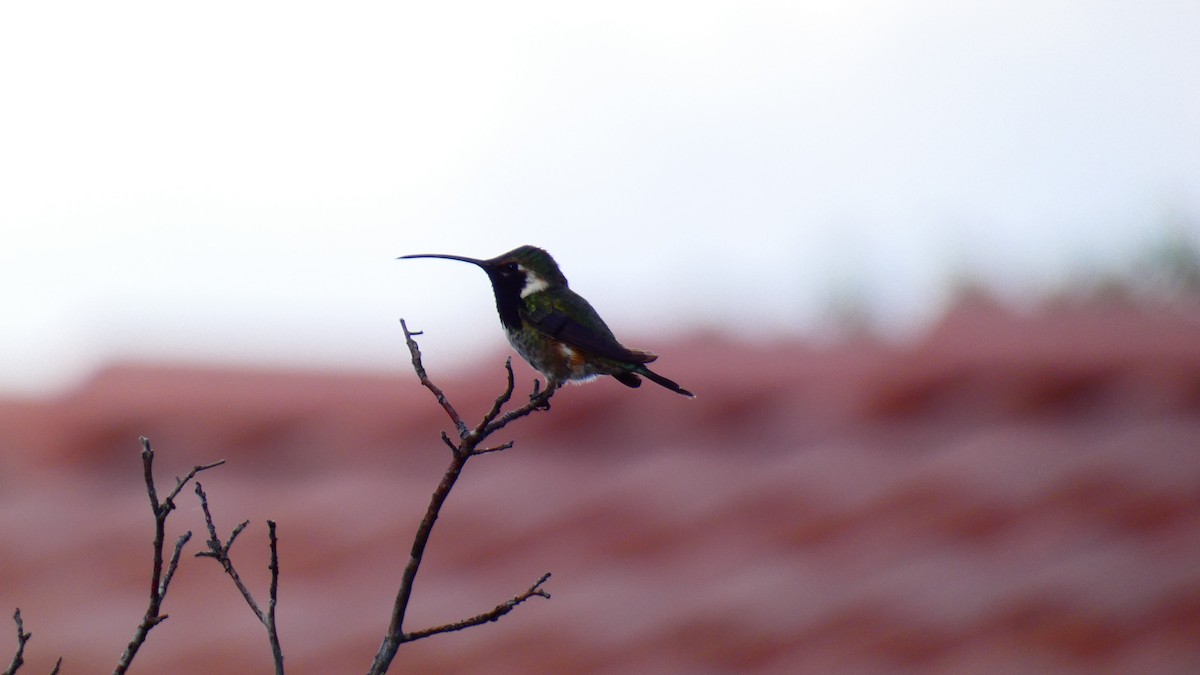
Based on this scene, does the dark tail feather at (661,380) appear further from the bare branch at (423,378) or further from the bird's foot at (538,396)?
the bare branch at (423,378)

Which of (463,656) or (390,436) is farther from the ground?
(390,436)

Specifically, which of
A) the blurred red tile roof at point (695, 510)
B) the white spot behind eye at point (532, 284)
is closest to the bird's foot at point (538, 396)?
the white spot behind eye at point (532, 284)

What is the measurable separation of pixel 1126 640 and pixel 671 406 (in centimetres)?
154

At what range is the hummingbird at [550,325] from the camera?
298 cm

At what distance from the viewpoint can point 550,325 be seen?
3.12 meters

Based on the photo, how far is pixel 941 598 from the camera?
12.4 ft

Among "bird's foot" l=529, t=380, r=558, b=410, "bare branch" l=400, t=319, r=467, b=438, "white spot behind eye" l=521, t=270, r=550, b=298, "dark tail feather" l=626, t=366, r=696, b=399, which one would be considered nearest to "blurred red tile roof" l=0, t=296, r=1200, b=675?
"white spot behind eye" l=521, t=270, r=550, b=298

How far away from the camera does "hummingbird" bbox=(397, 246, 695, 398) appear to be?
2.98 metres

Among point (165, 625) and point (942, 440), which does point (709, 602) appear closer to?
point (942, 440)

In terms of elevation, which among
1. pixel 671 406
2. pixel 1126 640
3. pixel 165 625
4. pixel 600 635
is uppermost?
pixel 671 406

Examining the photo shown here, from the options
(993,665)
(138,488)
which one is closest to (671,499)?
(993,665)

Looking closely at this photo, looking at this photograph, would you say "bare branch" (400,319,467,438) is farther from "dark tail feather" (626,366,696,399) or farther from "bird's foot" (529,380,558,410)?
"dark tail feather" (626,366,696,399)

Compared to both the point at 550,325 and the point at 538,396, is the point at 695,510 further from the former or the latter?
the point at 538,396

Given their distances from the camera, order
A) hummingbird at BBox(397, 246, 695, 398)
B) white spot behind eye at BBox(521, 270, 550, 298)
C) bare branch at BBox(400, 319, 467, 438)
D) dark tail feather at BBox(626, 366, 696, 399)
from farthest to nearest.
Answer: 1. white spot behind eye at BBox(521, 270, 550, 298)
2. hummingbird at BBox(397, 246, 695, 398)
3. dark tail feather at BBox(626, 366, 696, 399)
4. bare branch at BBox(400, 319, 467, 438)
